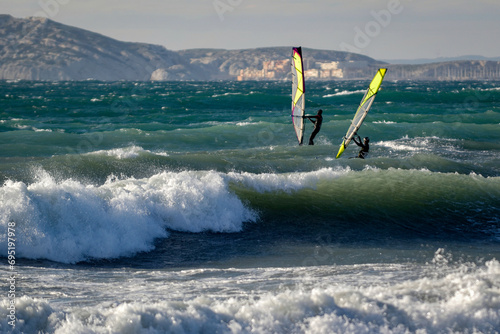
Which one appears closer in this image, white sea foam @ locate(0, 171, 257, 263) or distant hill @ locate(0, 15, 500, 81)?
white sea foam @ locate(0, 171, 257, 263)

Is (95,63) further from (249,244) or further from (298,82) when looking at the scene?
(249,244)

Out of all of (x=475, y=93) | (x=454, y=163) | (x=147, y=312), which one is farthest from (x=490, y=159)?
(x=475, y=93)

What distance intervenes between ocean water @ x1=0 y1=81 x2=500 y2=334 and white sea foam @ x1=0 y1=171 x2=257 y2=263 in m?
0.02

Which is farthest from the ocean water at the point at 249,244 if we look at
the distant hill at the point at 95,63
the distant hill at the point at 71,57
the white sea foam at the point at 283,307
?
the distant hill at the point at 95,63

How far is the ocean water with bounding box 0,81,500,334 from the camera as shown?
17.5ft

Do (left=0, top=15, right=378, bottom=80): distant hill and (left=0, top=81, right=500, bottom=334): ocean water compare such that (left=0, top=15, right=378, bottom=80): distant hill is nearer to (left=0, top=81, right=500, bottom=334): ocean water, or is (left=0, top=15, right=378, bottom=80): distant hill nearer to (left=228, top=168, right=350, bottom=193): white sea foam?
(left=0, top=81, right=500, bottom=334): ocean water

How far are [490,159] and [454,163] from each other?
89.5 inches

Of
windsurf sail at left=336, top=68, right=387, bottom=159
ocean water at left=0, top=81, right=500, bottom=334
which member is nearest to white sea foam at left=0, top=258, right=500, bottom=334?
ocean water at left=0, top=81, right=500, bottom=334

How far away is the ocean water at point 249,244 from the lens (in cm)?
533

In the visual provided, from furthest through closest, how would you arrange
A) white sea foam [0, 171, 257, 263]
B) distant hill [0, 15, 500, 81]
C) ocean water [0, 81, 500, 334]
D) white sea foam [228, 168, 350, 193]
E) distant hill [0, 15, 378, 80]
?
distant hill [0, 15, 500, 81], distant hill [0, 15, 378, 80], white sea foam [228, 168, 350, 193], white sea foam [0, 171, 257, 263], ocean water [0, 81, 500, 334]

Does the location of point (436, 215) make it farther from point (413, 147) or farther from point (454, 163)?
point (413, 147)

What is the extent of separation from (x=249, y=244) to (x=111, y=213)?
2239mm

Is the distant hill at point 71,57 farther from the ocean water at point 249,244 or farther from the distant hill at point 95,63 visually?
the ocean water at point 249,244

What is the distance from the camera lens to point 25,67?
15025 cm
